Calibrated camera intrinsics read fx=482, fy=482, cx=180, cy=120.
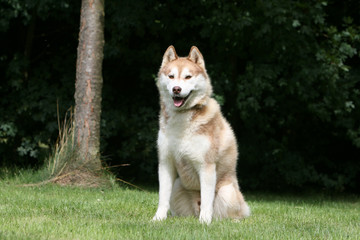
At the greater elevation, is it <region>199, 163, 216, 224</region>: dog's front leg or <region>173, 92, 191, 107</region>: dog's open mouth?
<region>173, 92, 191, 107</region>: dog's open mouth

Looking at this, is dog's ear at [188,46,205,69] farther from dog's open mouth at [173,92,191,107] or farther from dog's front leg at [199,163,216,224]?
dog's front leg at [199,163,216,224]

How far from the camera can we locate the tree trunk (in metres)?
8.39

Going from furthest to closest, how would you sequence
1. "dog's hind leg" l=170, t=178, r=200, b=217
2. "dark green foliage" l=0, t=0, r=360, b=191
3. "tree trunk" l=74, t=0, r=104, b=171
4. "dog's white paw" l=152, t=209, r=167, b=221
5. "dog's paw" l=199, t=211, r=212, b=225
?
1. "dark green foliage" l=0, t=0, r=360, b=191
2. "tree trunk" l=74, t=0, r=104, b=171
3. "dog's hind leg" l=170, t=178, r=200, b=217
4. "dog's white paw" l=152, t=209, r=167, b=221
5. "dog's paw" l=199, t=211, r=212, b=225

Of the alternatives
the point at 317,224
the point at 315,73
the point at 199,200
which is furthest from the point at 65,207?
the point at 315,73

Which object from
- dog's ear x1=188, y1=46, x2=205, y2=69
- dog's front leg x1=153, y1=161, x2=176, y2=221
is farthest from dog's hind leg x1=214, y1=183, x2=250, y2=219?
dog's ear x1=188, y1=46, x2=205, y2=69

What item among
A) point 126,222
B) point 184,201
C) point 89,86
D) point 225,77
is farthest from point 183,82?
point 225,77

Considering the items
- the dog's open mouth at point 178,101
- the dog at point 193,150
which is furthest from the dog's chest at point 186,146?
the dog's open mouth at point 178,101

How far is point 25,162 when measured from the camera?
1173 cm

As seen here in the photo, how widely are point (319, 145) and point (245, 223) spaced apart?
8.66 meters

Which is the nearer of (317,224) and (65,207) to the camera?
(317,224)

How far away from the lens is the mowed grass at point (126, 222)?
399 centimetres

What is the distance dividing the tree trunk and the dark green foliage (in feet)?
4.86

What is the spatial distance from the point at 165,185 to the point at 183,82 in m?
1.10

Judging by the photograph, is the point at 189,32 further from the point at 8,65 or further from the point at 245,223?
the point at 245,223
